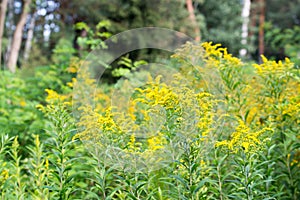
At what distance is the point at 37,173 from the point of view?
7.25ft

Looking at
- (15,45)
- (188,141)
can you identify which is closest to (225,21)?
(15,45)

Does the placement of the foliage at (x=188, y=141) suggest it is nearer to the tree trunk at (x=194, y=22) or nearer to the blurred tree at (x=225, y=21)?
the tree trunk at (x=194, y=22)

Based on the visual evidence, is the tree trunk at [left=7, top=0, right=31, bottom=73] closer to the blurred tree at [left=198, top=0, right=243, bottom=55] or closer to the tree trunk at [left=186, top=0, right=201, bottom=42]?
the tree trunk at [left=186, top=0, right=201, bottom=42]

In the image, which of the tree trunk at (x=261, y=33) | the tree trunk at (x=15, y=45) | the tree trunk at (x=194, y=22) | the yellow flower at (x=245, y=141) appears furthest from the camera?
the tree trunk at (x=261, y=33)

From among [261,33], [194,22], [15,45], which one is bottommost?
[15,45]

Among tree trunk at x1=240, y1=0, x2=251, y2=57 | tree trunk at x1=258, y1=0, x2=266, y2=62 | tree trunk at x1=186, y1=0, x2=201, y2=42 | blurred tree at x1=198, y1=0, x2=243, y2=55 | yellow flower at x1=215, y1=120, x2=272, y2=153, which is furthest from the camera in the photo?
tree trunk at x1=258, y1=0, x2=266, y2=62

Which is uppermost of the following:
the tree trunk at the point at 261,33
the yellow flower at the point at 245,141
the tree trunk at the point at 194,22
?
the tree trunk at the point at 261,33

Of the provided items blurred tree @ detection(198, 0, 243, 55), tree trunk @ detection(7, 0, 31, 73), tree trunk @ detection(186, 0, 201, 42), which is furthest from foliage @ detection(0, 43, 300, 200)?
blurred tree @ detection(198, 0, 243, 55)

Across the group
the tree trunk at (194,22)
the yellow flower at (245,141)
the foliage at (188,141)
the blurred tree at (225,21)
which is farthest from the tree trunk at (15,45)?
the yellow flower at (245,141)

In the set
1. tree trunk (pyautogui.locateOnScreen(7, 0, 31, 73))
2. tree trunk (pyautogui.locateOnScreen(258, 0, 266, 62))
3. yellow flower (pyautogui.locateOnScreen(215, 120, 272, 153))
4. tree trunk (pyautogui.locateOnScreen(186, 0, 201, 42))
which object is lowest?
yellow flower (pyautogui.locateOnScreen(215, 120, 272, 153))

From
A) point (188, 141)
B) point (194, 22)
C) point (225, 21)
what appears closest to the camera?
point (188, 141)

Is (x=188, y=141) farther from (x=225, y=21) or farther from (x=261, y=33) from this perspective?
(x=261, y=33)

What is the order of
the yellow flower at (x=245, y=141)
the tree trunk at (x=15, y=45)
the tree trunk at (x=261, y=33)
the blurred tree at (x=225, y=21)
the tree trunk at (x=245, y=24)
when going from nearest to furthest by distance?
the yellow flower at (x=245, y=141)
the tree trunk at (x=15, y=45)
the blurred tree at (x=225, y=21)
the tree trunk at (x=245, y=24)
the tree trunk at (x=261, y=33)

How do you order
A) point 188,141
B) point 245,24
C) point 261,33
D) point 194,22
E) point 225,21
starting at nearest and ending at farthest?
point 188,141 → point 194,22 → point 225,21 → point 245,24 → point 261,33
